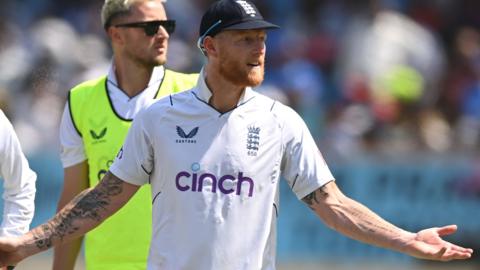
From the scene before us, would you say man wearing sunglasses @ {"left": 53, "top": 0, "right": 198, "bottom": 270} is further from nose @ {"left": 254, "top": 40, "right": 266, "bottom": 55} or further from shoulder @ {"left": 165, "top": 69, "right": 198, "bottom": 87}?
nose @ {"left": 254, "top": 40, "right": 266, "bottom": 55}

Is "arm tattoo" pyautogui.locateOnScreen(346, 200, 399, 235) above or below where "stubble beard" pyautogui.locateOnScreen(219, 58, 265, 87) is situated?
below

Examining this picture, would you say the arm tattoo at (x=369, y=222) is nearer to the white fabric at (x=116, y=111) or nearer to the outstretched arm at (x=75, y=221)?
the outstretched arm at (x=75, y=221)

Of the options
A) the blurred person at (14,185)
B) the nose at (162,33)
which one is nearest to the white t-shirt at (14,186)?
the blurred person at (14,185)

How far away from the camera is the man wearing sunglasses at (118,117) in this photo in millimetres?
7070

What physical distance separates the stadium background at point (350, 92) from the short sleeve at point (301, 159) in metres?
7.63

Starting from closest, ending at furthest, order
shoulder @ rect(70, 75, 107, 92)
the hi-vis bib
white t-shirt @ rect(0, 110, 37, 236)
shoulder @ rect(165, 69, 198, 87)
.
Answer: white t-shirt @ rect(0, 110, 37, 236), the hi-vis bib, shoulder @ rect(165, 69, 198, 87), shoulder @ rect(70, 75, 107, 92)

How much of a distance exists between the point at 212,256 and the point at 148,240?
133 cm

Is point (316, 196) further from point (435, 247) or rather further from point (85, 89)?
point (85, 89)

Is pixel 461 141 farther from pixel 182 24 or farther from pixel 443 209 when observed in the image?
pixel 182 24

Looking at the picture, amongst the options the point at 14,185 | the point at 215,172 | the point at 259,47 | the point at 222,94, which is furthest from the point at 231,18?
the point at 14,185

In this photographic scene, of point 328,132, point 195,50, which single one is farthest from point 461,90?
point 195,50

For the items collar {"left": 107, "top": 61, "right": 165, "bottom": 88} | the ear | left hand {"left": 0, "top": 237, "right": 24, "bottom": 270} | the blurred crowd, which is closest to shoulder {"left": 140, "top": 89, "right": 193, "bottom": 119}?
the ear

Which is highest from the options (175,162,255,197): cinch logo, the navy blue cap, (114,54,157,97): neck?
the navy blue cap

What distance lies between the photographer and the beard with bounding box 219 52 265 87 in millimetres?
5781
